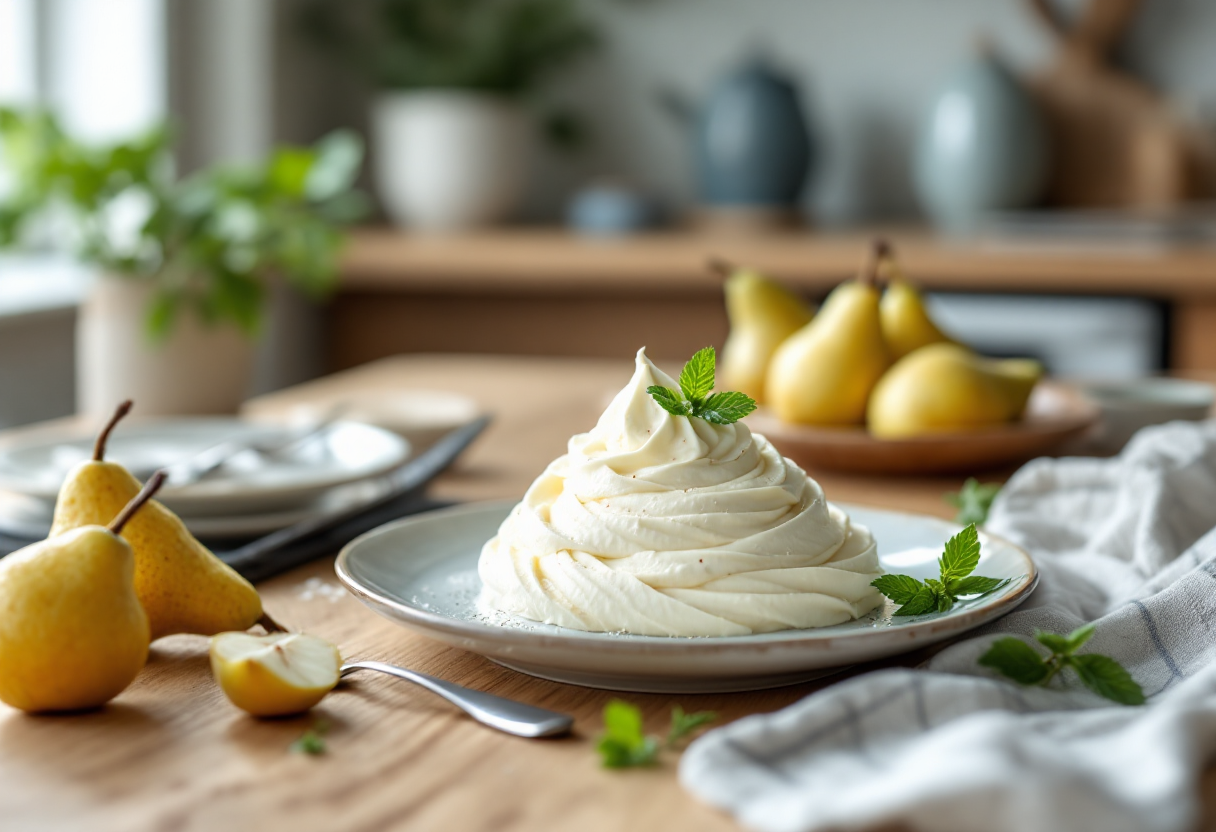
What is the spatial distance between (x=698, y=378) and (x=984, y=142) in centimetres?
249

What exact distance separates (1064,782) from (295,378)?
119 inches

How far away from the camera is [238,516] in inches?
40.3

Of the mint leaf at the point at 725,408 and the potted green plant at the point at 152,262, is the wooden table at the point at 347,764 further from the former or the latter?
the potted green plant at the point at 152,262

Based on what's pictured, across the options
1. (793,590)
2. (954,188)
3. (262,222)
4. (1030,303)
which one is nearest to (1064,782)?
(793,590)

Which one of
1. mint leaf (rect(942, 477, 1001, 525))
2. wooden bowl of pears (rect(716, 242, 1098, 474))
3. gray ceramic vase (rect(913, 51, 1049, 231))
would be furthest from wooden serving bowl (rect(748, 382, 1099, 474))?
gray ceramic vase (rect(913, 51, 1049, 231))

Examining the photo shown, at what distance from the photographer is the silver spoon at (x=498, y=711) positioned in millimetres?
607

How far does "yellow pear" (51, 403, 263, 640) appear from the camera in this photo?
28.4 inches

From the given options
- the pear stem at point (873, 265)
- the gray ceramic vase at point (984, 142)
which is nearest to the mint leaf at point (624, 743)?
the pear stem at point (873, 265)

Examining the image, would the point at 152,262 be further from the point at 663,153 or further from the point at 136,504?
the point at 663,153

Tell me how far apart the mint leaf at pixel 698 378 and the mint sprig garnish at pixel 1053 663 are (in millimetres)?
198

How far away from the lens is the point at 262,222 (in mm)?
1698

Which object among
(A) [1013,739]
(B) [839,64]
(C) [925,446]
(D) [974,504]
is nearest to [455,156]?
(B) [839,64]

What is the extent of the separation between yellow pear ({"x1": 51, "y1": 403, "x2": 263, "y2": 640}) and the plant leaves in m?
0.26

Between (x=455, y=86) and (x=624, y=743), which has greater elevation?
(x=455, y=86)
